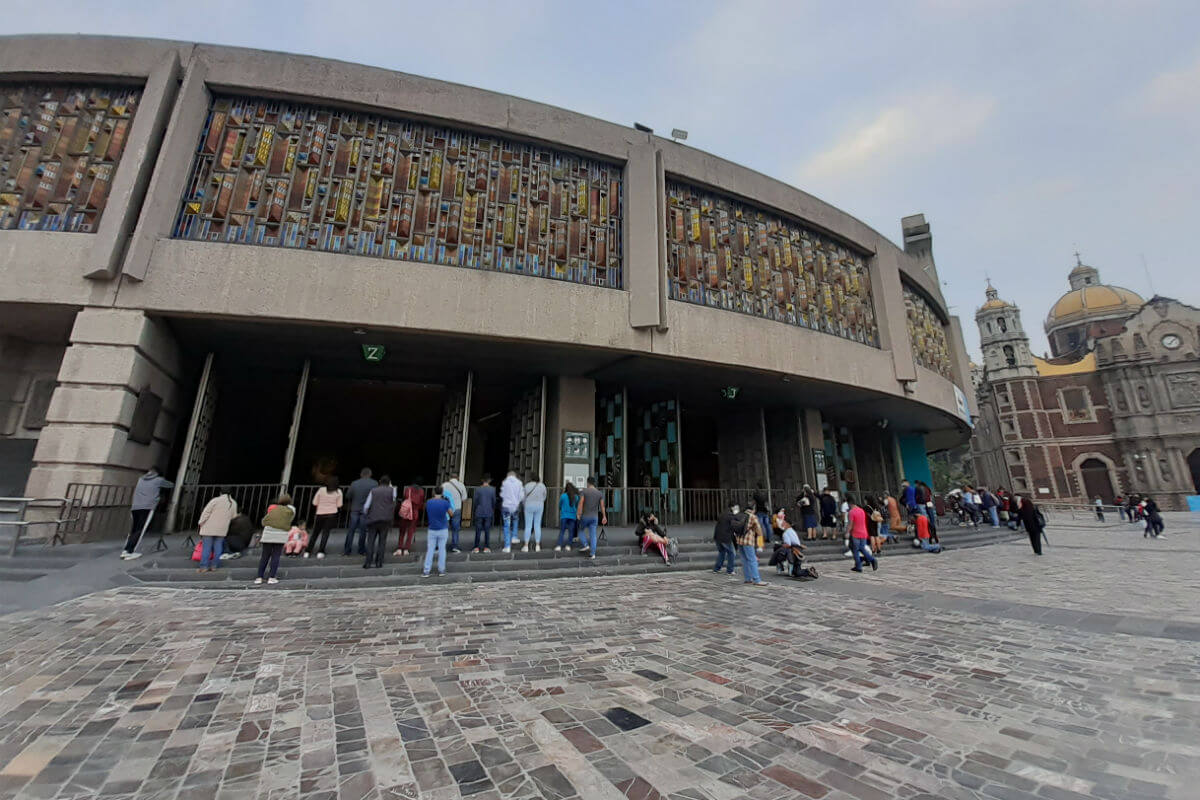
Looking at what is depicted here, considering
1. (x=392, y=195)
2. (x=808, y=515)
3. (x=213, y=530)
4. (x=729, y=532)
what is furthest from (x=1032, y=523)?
(x=392, y=195)

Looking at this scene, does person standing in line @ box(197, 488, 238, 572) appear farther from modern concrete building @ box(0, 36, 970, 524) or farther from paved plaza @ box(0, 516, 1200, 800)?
modern concrete building @ box(0, 36, 970, 524)

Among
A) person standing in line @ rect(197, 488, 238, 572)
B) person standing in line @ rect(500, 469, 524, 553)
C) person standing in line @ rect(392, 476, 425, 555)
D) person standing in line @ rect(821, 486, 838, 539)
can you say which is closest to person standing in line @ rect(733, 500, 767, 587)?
person standing in line @ rect(500, 469, 524, 553)

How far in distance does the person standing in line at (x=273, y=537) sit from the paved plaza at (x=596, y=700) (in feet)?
3.43

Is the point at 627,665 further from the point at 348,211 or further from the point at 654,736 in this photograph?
the point at 348,211

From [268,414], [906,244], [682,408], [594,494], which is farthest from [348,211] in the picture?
[906,244]

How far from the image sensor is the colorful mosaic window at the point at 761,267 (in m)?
13.9

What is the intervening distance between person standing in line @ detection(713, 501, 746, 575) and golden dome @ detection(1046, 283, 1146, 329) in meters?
76.1

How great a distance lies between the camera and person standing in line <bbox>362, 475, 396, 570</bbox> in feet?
26.1

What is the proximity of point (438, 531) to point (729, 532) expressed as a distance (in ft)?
17.5

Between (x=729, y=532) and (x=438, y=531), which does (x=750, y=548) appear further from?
(x=438, y=531)

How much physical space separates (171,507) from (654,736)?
12.6 m

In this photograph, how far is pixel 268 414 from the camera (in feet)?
60.0

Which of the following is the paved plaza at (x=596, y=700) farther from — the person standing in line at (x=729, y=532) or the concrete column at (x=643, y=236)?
the concrete column at (x=643, y=236)

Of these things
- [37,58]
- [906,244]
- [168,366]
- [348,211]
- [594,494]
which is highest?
[906,244]
